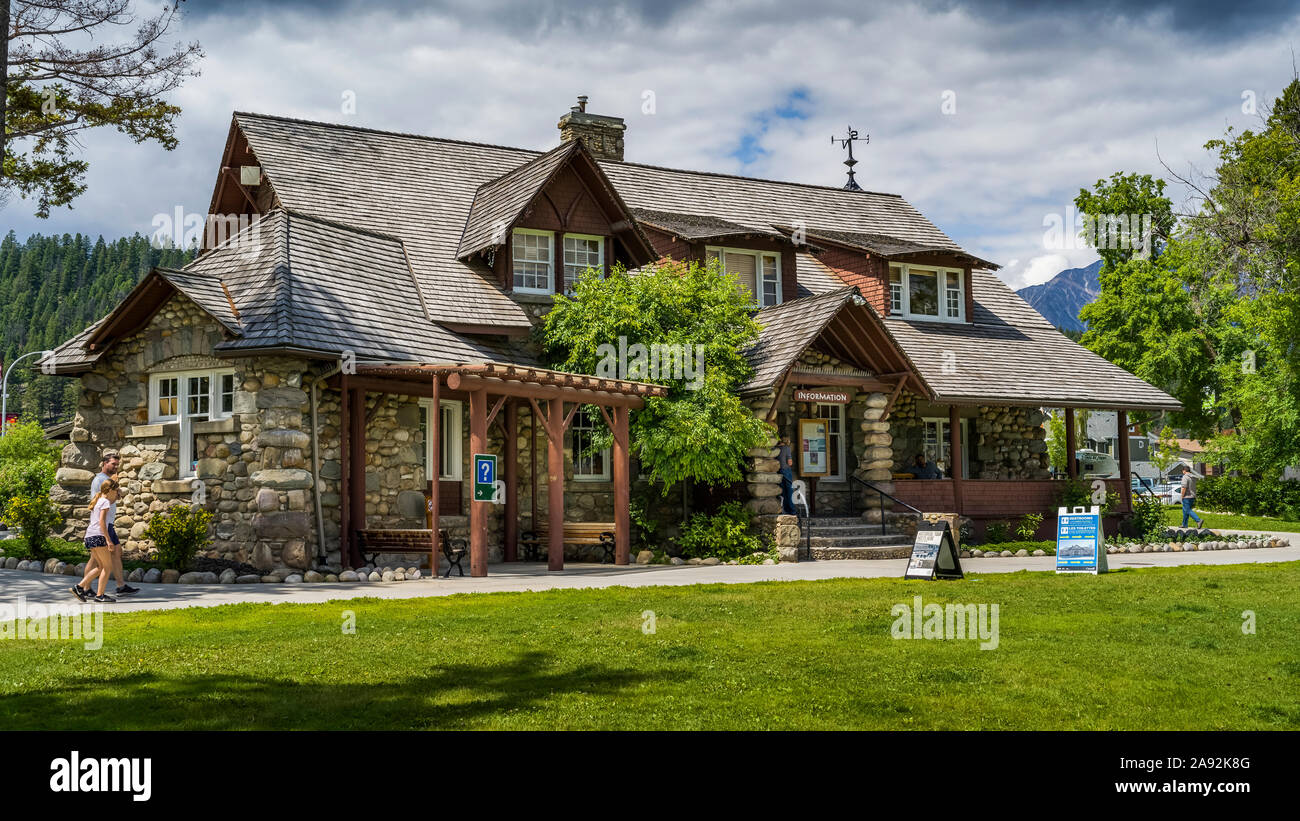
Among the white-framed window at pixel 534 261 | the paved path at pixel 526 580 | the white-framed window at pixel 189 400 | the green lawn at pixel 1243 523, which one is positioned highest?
the white-framed window at pixel 534 261

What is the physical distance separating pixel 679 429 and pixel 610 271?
15.6 feet

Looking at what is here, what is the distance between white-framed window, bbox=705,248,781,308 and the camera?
25281mm

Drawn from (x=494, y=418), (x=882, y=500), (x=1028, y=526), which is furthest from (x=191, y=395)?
(x=1028, y=526)

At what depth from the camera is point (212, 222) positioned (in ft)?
82.4

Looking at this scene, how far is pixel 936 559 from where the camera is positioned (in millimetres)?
14969

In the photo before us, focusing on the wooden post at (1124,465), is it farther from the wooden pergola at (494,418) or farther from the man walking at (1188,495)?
the wooden pergola at (494,418)

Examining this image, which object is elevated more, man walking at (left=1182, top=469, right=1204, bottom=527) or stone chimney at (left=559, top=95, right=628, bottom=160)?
stone chimney at (left=559, top=95, right=628, bottom=160)

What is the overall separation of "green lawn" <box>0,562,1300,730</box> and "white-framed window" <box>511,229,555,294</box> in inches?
427

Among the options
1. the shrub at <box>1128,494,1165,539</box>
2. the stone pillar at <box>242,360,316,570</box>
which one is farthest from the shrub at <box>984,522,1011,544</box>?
the stone pillar at <box>242,360,316,570</box>

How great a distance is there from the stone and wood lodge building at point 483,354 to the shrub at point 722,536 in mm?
545

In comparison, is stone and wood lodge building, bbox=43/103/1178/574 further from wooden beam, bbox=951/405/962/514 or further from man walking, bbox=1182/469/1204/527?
man walking, bbox=1182/469/1204/527

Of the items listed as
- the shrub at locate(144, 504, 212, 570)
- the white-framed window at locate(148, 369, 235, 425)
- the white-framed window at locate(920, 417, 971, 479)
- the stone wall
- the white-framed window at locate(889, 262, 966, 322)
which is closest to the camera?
the shrub at locate(144, 504, 212, 570)

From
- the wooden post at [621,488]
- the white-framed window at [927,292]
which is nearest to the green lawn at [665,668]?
the wooden post at [621,488]

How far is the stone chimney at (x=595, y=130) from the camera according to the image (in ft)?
94.7
